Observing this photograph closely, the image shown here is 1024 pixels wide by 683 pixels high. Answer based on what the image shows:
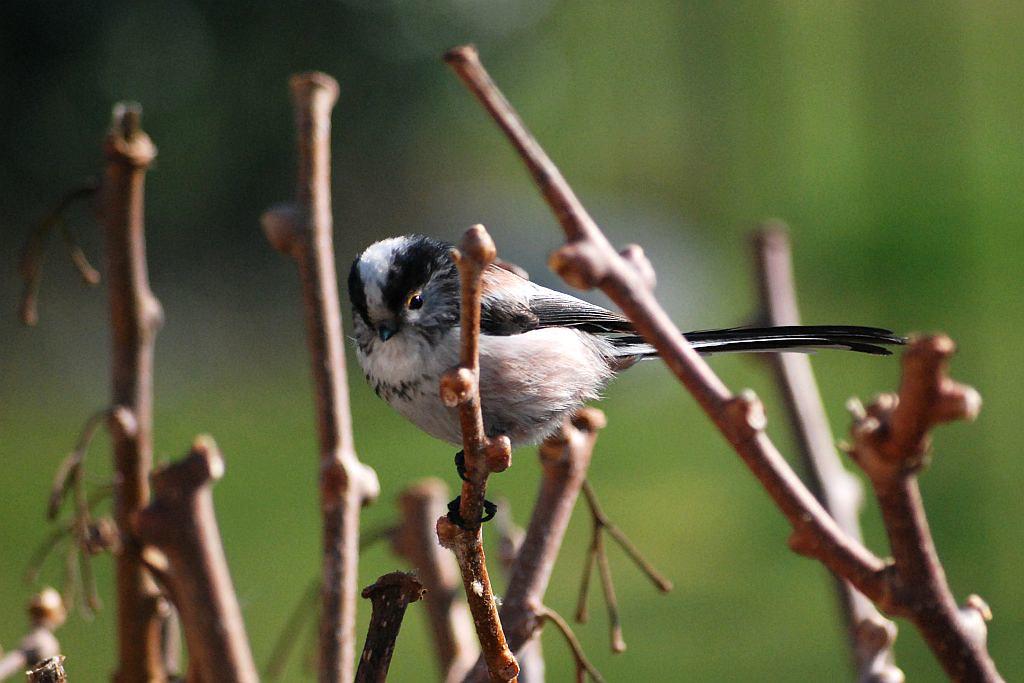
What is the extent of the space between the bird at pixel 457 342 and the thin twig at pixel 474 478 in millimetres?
394

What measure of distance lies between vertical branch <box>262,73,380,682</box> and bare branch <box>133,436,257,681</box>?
0.08m

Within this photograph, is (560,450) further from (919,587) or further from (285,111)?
(285,111)

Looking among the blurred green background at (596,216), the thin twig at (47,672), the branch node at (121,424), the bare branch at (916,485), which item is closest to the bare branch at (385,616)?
the thin twig at (47,672)

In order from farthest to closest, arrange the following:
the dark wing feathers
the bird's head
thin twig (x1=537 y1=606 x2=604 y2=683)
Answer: the bird's head
the dark wing feathers
thin twig (x1=537 y1=606 x2=604 y2=683)

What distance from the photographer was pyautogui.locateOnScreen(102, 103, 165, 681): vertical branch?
1.01m

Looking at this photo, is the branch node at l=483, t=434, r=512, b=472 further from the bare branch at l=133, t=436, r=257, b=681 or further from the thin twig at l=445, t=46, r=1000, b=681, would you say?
the bare branch at l=133, t=436, r=257, b=681

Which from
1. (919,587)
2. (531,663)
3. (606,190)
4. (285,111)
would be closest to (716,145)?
(606,190)

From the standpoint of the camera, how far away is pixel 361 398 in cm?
516

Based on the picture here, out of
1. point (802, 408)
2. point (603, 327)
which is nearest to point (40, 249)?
point (603, 327)

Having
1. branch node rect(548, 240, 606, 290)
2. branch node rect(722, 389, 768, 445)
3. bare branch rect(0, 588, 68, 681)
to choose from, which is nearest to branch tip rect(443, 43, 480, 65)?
branch node rect(548, 240, 606, 290)

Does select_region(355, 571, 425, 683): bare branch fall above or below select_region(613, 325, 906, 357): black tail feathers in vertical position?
below

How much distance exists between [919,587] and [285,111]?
5.94 metres

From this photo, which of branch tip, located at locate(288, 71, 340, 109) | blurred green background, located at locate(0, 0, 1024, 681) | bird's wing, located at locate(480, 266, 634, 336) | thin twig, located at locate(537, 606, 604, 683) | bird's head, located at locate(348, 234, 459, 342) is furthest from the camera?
blurred green background, located at locate(0, 0, 1024, 681)

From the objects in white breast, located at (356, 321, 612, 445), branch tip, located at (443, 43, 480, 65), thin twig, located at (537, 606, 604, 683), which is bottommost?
thin twig, located at (537, 606, 604, 683)
